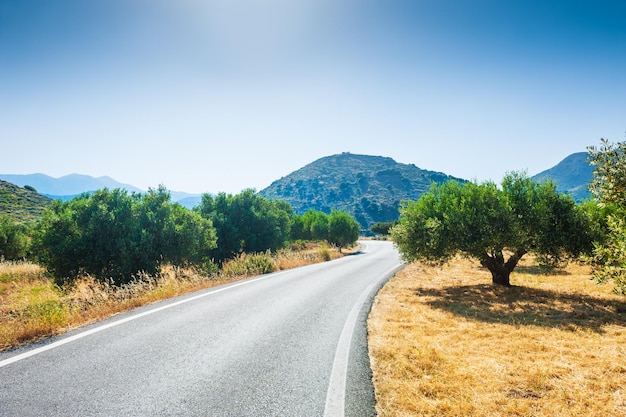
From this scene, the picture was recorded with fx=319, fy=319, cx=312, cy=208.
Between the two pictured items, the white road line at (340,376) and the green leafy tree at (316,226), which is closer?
the white road line at (340,376)

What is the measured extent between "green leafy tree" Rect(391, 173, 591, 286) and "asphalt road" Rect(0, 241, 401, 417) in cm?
557

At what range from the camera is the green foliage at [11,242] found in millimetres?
28700

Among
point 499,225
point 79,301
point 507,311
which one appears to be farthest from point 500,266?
point 79,301

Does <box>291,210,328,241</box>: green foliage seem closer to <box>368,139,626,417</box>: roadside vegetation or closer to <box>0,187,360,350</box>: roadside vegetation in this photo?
<box>0,187,360,350</box>: roadside vegetation

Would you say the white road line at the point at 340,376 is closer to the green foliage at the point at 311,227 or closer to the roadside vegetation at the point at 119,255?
the roadside vegetation at the point at 119,255

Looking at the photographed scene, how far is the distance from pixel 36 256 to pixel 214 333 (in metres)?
13.8

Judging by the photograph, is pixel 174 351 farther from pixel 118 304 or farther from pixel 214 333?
pixel 118 304

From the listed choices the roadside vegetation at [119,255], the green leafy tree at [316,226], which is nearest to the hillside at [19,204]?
the green leafy tree at [316,226]

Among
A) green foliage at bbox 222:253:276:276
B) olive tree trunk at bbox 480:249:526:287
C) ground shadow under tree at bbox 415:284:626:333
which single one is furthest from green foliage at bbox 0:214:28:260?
olive tree trunk at bbox 480:249:526:287

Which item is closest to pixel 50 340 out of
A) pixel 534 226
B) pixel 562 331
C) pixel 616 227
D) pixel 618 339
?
pixel 562 331

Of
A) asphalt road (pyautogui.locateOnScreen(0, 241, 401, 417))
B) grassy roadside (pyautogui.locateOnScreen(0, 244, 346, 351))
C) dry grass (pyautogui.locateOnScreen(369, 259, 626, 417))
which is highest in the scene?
grassy roadside (pyautogui.locateOnScreen(0, 244, 346, 351))

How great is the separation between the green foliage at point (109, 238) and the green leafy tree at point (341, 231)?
31.4m

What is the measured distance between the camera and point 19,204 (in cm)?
8144

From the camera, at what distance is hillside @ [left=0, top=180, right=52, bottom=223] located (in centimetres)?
6944
